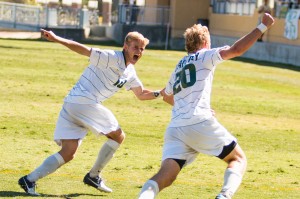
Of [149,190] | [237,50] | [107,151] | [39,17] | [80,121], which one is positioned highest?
[237,50]

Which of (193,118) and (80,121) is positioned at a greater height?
(193,118)

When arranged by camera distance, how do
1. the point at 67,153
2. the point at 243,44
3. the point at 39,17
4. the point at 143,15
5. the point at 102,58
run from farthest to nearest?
the point at 143,15, the point at 39,17, the point at 67,153, the point at 102,58, the point at 243,44

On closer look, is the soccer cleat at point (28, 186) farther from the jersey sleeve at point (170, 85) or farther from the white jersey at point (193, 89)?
the white jersey at point (193, 89)

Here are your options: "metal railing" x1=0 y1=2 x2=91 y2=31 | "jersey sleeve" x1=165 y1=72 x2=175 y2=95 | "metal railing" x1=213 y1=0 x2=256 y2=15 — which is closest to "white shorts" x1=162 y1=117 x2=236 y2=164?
"jersey sleeve" x1=165 y1=72 x2=175 y2=95

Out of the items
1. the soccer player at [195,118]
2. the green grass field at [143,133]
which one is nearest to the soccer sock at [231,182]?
the soccer player at [195,118]

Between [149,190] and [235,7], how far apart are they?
138ft

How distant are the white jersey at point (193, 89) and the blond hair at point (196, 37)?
6cm

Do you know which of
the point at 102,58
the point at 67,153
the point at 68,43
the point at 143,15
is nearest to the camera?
the point at 68,43

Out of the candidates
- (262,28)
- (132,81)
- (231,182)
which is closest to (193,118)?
(231,182)

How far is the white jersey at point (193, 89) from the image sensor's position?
29.5 feet

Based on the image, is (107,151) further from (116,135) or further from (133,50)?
(133,50)

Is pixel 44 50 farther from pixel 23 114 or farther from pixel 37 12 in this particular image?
pixel 23 114

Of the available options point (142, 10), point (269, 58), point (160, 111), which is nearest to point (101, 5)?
point (142, 10)

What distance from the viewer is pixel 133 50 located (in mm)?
10406
